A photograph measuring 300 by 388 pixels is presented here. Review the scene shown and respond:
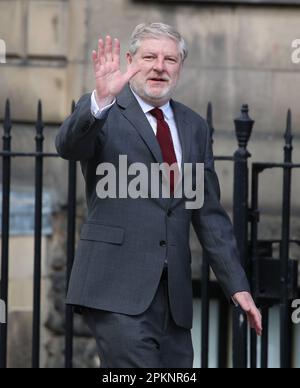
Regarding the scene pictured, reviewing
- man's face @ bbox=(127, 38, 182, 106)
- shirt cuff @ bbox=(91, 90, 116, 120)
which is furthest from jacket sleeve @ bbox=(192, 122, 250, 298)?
shirt cuff @ bbox=(91, 90, 116, 120)

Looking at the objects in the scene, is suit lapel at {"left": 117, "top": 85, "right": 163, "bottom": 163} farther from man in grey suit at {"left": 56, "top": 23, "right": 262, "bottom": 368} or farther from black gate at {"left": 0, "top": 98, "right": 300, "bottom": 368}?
black gate at {"left": 0, "top": 98, "right": 300, "bottom": 368}

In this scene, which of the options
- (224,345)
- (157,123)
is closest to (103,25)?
(224,345)

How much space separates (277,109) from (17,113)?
1.59 meters

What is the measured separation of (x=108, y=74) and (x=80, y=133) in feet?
0.81

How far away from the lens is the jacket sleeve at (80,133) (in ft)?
16.3

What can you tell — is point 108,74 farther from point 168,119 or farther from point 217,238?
point 217,238

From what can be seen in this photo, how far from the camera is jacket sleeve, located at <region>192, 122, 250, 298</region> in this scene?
5426 mm

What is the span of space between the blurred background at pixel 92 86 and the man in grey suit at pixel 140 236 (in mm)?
2529

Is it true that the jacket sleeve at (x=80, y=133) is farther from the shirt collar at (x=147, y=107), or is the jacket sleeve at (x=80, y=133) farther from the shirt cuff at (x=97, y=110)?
the shirt collar at (x=147, y=107)

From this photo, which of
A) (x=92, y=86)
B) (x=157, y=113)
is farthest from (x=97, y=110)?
(x=92, y=86)

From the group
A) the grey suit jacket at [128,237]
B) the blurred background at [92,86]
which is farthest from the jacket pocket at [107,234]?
the blurred background at [92,86]

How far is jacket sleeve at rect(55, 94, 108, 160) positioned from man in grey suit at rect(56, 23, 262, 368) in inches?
0.5
